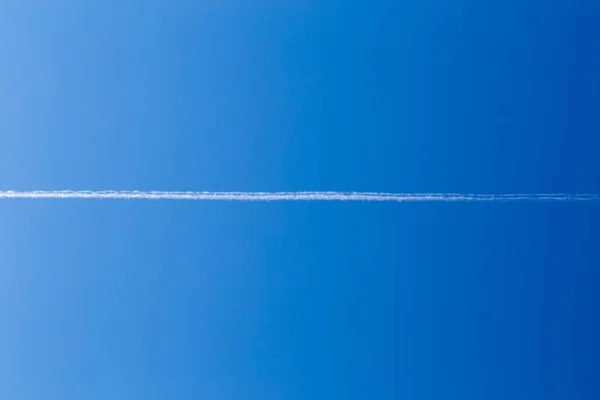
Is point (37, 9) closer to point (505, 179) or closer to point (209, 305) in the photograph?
point (209, 305)

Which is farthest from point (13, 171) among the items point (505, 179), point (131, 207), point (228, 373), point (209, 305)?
point (505, 179)

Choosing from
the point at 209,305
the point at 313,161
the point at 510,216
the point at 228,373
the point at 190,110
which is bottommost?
the point at 228,373

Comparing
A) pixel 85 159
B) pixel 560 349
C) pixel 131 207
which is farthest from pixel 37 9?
pixel 560 349

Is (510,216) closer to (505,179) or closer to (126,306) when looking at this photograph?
(505,179)

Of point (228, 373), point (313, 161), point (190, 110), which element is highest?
point (190, 110)

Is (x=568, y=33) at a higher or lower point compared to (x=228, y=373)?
higher

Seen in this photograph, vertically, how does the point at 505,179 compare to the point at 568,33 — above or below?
below
